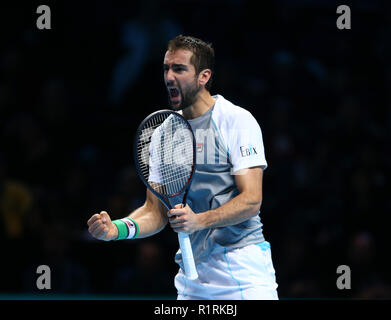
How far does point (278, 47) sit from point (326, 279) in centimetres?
252

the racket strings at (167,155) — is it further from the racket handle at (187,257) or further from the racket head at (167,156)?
the racket handle at (187,257)

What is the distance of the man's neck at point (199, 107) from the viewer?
352cm

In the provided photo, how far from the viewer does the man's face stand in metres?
3.45

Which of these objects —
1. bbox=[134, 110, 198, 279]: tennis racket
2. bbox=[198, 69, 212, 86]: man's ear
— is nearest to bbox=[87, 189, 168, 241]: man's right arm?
bbox=[134, 110, 198, 279]: tennis racket

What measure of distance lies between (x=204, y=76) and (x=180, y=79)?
6.1 inches

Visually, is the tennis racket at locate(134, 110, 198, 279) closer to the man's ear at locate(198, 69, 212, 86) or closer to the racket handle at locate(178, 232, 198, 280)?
the racket handle at locate(178, 232, 198, 280)

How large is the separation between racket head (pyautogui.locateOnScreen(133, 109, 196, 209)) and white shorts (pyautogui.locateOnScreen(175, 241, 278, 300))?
0.34 m

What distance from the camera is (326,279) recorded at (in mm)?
5539

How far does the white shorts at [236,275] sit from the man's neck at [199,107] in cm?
63

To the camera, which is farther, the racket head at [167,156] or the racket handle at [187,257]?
the racket head at [167,156]

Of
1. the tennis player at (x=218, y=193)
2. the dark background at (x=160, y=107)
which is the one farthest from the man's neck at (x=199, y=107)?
the dark background at (x=160, y=107)

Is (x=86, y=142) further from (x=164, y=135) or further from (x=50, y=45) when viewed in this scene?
(x=164, y=135)

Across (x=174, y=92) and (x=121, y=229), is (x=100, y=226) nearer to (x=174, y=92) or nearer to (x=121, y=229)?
(x=121, y=229)

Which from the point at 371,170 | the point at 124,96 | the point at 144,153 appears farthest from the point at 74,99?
the point at 144,153
